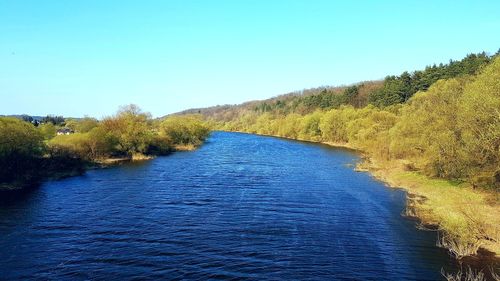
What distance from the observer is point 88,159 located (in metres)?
74.6

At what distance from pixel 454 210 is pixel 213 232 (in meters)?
20.5

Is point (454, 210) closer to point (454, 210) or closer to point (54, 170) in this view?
point (454, 210)

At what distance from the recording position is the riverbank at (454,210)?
95.1 feet

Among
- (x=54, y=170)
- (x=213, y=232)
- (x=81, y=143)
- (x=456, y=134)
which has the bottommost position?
(x=213, y=232)

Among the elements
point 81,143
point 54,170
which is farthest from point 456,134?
point 81,143

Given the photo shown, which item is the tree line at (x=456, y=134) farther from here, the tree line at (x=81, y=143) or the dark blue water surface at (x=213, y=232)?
the tree line at (x=81, y=143)

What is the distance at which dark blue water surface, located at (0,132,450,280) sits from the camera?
84.4ft

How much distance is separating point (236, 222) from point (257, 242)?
218 inches

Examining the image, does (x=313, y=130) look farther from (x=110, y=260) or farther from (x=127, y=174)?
(x=110, y=260)

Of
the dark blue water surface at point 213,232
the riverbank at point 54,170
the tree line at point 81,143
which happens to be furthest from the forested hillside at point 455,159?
the tree line at point 81,143

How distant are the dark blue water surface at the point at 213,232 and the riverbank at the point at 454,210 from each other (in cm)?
154

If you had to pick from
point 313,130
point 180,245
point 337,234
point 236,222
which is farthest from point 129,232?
point 313,130

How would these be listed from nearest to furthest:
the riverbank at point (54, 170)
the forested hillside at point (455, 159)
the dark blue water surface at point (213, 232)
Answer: the dark blue water surface at point (213, 232) → the forested hillside at point (455, 159) → the riverbank at point (54, 170)

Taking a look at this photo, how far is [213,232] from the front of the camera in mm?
33062
